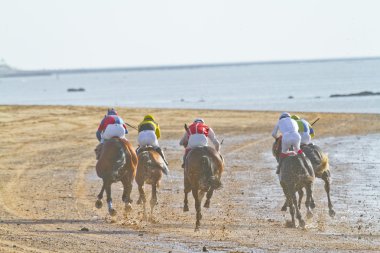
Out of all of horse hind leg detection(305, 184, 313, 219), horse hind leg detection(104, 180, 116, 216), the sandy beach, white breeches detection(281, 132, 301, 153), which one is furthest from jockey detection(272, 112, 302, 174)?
horse hind leg detection(104, 180, 116, 216)

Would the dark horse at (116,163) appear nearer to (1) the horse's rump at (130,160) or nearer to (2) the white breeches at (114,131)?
(1) the horse's rump at (130,160)

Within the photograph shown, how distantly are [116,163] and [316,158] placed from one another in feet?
13.1

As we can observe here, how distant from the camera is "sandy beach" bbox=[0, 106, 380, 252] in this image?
54.3 feet

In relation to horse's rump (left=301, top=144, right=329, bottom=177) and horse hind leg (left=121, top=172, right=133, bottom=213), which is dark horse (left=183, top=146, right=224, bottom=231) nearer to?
horse hind leg (left=121, top=172, right=133, bottom=213)

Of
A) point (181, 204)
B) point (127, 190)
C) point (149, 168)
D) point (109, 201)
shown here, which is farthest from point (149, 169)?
point (181, 204)

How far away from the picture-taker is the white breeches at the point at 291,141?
64.3ft

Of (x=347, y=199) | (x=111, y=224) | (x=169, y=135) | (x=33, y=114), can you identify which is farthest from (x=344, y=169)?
(x=33, y=114)

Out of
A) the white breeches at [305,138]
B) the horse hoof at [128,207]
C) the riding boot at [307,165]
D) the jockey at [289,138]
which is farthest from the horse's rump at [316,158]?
the horse hoof at [128,207]

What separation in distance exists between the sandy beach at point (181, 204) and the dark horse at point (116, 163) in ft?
2.01

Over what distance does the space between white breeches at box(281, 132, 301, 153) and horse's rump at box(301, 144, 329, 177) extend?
105 centimetres

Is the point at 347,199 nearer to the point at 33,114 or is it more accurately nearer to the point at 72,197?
the point at 72,197

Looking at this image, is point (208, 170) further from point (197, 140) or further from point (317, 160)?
point (317, 160)

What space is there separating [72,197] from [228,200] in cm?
352

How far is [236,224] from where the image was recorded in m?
19.1
